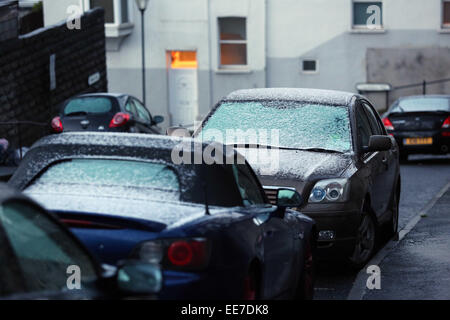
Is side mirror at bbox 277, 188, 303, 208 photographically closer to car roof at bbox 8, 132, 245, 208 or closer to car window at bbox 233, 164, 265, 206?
car window at bbox 233, 164, 265, 206

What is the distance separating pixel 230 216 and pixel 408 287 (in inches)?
142

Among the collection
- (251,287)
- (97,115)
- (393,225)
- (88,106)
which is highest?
(251,287)

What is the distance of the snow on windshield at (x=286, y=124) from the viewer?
11625mm

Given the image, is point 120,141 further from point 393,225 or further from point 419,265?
point 393,225

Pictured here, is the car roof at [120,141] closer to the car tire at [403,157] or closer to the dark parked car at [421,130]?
the dark parked car at [421,130]

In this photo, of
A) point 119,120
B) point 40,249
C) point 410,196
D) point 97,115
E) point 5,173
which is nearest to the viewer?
point 40,249

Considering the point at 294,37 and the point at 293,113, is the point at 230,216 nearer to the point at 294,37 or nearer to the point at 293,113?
the point at 293,113

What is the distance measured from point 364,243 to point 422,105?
1594 cm

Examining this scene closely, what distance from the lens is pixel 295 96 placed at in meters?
12.4

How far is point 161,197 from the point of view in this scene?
6.62 metres

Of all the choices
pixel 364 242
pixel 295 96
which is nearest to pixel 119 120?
pixel 295 96

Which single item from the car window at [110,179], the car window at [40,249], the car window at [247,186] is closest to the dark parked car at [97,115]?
the car window at [247,186]
